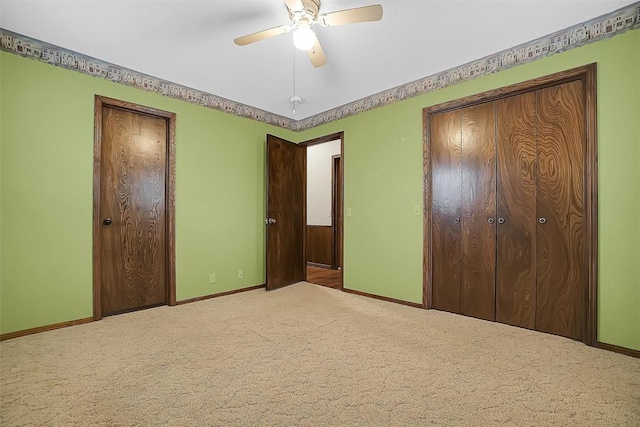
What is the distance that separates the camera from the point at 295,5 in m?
1.92

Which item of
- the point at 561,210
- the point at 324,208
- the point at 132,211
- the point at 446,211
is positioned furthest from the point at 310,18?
the point at 324,208

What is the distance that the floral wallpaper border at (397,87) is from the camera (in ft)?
7.42

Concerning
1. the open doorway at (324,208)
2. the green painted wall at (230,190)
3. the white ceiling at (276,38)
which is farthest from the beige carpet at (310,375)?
the open doorway at (324,208)

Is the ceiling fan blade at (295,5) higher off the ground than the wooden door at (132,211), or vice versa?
the ceiling fan blade at (295,5)

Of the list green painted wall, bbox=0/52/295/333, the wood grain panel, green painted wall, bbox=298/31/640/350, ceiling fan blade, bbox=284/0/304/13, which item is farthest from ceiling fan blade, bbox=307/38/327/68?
the wood grain panel

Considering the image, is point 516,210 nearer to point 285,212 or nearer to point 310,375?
point 310,375

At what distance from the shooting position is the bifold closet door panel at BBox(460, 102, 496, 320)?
2.85 meters

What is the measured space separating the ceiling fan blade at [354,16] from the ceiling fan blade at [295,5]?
0.46 ft

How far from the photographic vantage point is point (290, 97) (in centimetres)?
379

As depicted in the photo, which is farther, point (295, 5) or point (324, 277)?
point (324, 277)

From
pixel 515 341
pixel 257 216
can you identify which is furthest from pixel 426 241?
pixel 257 216

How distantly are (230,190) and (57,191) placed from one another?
1.69 metres

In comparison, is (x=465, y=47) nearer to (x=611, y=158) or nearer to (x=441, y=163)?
(x=441, y=163)

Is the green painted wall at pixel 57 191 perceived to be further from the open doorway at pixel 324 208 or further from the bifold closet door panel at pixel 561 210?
the bifold closet door panel at pixel 561 210
